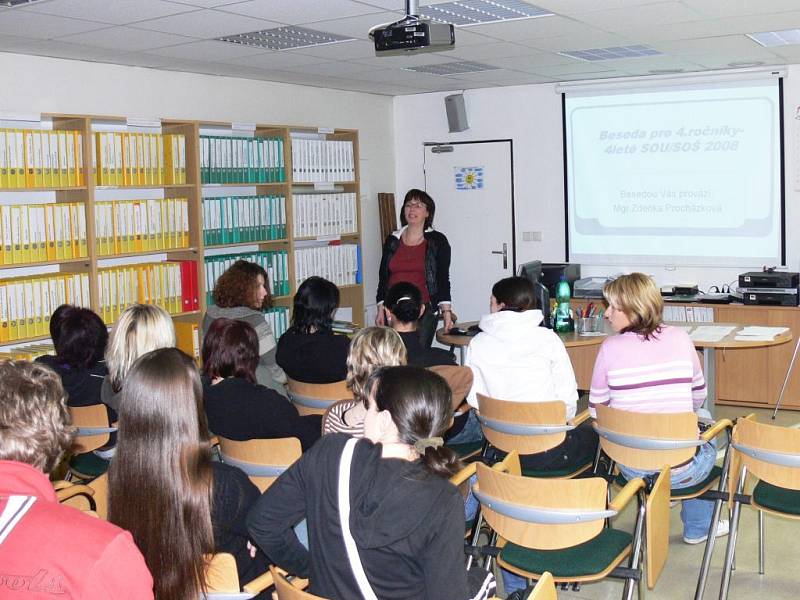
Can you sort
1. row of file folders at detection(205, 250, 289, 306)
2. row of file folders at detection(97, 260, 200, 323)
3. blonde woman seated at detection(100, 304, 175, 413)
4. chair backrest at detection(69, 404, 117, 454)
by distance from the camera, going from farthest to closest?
row of file folders at detection(205, 250, 289, 306) → row of file folders at detection(97, 260, 200, 323) → chair backrest at detection(69, 404, 117, 454) → blonde woman seated at detection(100, 304, 175, 413)

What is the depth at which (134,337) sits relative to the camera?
11.6ft

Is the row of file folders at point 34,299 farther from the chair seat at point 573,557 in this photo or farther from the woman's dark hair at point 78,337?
the chair seat at point 573,557

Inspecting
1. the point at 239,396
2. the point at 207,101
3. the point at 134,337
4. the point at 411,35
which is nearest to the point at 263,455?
the point at 239,396

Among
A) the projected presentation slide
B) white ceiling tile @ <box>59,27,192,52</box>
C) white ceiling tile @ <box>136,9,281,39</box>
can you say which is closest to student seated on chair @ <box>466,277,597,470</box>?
white ceiling tile @ <box>136,9,281,39</box>

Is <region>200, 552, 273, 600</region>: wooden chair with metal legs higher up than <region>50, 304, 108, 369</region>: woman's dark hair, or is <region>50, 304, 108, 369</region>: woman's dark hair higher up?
<region>50, 304, 108, 369</region>: woman's dark hair

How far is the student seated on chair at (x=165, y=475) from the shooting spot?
6.84ft

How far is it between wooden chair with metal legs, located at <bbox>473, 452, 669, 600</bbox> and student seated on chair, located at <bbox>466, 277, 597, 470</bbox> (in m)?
0.91

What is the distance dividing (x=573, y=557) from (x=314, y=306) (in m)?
2.00

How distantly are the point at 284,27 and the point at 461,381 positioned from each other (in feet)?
8.14

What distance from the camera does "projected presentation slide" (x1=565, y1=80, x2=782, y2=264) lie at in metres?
7.29

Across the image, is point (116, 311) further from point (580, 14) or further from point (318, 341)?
point (580, 14)

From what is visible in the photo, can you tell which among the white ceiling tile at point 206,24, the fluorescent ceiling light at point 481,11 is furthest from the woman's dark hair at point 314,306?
the fluorescent ceiling light at point 481,11

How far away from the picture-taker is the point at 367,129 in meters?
8.62

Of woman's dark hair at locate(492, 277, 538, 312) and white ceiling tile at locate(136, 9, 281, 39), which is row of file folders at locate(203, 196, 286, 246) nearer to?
white ceiling tile at locate(136, 9, 281, 39)
